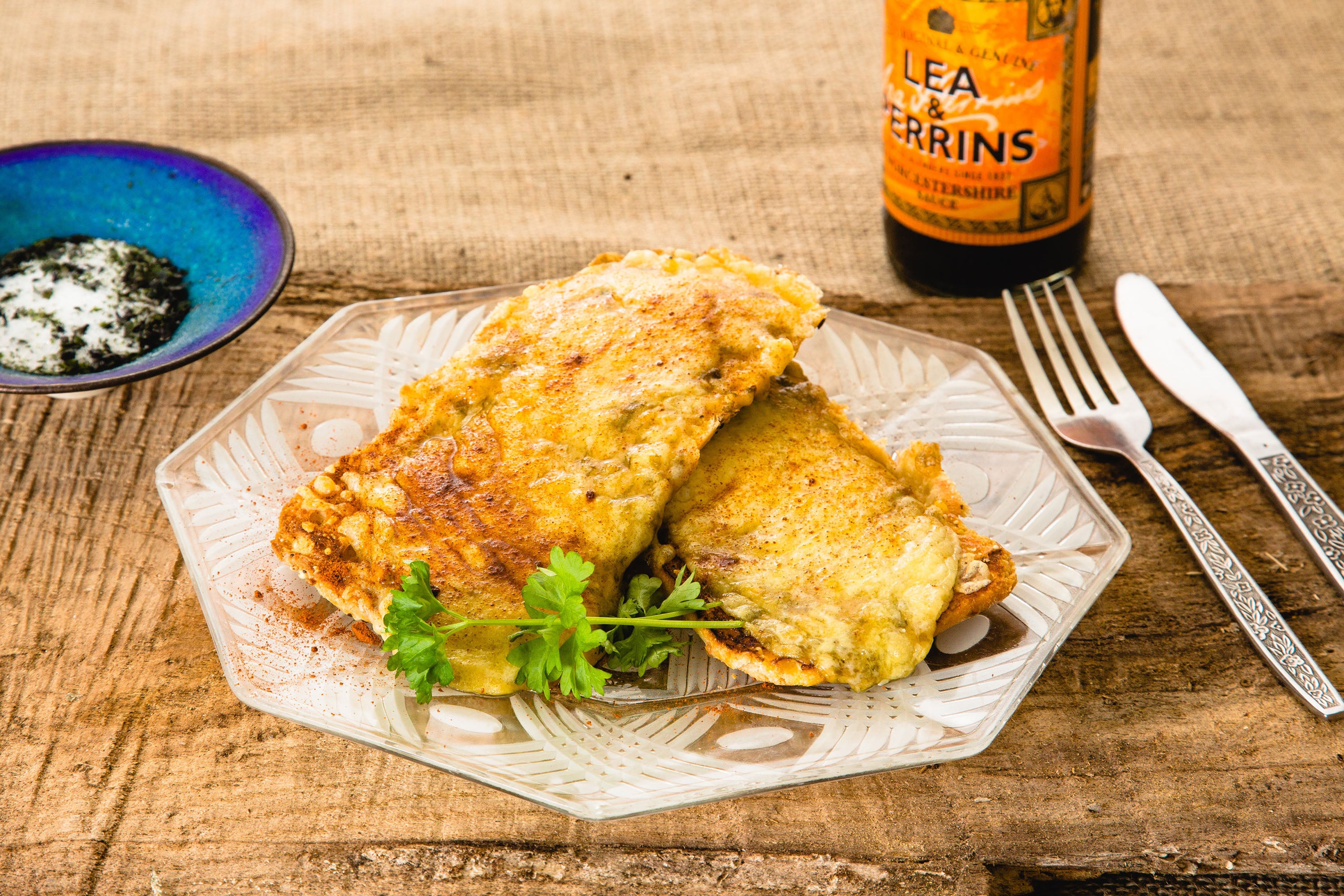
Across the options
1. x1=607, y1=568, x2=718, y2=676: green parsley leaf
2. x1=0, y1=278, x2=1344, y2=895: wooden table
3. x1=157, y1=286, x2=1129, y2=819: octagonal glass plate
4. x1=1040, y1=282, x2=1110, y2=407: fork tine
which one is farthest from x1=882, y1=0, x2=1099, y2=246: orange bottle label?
x1=607, y1=568, x2=718, y2=676: green parsley leaf

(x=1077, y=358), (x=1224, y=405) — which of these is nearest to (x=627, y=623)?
(x=1077, y=358)

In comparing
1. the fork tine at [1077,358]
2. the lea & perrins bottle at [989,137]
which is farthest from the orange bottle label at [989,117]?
the fork tine at [1077,358]

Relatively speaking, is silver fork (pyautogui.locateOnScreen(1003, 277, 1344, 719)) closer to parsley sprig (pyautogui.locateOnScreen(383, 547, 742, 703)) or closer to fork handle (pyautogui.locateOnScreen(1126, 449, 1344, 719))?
fork handle (pyautogui.locateOnScreen(1126, 449, 1344, 719))

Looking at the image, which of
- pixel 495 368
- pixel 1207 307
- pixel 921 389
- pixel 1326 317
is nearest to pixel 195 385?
pixel 495 368

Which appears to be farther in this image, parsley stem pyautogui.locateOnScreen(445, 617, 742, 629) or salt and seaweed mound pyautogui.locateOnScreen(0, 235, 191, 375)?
salt and seaweed mound pyautogui.locateOnScreen(0, 235, 191, 375)

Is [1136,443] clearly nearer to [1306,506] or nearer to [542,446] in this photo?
[1306,506]

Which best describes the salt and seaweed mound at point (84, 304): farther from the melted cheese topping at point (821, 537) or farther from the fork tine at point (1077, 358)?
the fork tine at point (1077, 358)

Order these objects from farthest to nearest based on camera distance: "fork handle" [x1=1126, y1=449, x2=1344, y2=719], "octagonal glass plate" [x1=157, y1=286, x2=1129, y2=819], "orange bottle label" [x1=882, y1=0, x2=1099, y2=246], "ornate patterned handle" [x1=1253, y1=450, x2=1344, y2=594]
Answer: "orange bottle label" [x1=882, y1=0, x2=1099, y2=246]
"ornate patterned handle" [x1=1253, y1=450, x2=1344, y2=594]
"fork handle" [x1=1126, y1=449, x2=1344, y2=719]
"octagonal glass plate" [x1=157, y1=286, x2=1129, y2=819]
